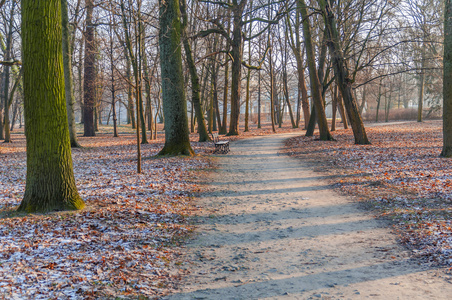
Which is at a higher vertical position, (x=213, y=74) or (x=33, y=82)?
(x=213, y=74)

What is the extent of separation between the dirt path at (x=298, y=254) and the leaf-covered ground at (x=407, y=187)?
391 millimetres

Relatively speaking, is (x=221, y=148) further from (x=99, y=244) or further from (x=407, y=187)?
(x=99, y=244)

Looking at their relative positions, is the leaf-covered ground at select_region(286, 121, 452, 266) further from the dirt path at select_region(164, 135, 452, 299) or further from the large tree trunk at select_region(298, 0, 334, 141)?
the large tree trunk at select_region(298, 0, 334, 141)

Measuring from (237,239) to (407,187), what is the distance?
4907 millimetres

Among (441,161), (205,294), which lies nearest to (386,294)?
(205,294)

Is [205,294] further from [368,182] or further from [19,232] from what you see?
[368,182]

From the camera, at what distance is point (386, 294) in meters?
3.58

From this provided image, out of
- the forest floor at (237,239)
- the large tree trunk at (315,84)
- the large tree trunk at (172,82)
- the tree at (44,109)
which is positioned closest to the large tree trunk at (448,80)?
the forest floor at (237,239)

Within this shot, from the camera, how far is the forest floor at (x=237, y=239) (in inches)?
147

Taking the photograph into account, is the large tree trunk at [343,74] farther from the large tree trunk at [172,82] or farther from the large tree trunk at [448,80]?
the large tree trunk at [172,82]

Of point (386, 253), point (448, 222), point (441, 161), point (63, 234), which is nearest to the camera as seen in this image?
point (386, 253)

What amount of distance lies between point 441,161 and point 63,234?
11.3 meters

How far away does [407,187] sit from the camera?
26.1ft

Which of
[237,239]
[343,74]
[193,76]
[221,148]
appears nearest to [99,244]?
[237,239]
